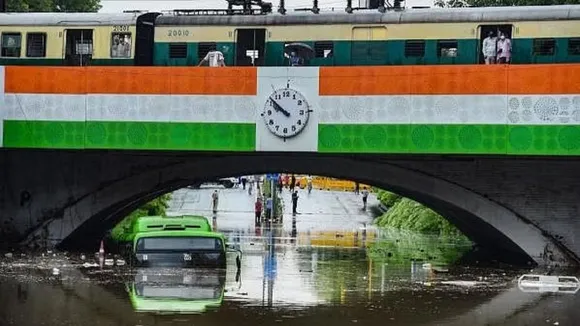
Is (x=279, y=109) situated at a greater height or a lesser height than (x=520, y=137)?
greater

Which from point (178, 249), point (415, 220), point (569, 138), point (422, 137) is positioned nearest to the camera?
point (178, 249)

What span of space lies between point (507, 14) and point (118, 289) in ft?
45.8

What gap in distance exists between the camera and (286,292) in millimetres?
26406

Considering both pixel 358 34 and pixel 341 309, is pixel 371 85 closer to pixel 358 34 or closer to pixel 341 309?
pixel 358 34

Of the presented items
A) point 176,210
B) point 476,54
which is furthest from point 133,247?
point 176,210

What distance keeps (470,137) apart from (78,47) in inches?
496

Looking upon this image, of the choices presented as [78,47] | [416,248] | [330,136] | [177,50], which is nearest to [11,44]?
[78,47]

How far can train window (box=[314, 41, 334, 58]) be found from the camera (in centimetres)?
3431

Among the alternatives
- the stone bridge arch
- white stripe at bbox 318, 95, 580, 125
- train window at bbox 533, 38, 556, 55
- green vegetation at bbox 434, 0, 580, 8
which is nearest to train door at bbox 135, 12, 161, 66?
the stone bridge arch

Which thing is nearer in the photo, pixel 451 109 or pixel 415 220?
pixel 451 109

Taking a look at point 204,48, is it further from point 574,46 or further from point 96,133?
point 574,46

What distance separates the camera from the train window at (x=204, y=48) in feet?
115

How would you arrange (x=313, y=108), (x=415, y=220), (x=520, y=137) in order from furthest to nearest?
(x=415, y=220)
(x=313, y=108)
(x=520, y=137)

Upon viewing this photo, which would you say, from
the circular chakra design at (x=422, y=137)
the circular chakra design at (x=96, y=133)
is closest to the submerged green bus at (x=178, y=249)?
the circular chakra design at (x=96, y=133)
